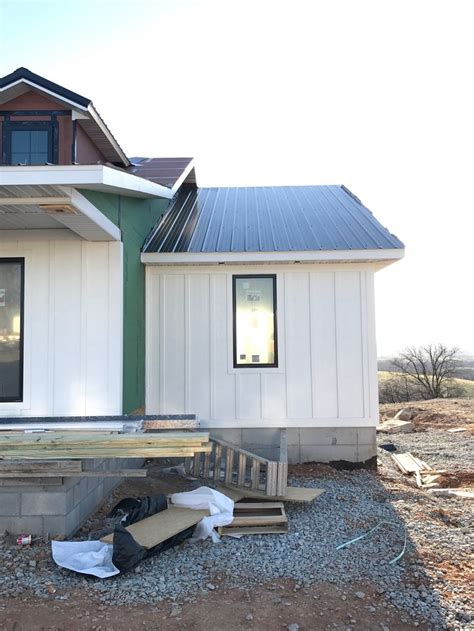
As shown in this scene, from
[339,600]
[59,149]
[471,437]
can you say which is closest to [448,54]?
[59,149]

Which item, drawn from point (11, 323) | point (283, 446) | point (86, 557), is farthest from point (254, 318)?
point (86, 557)

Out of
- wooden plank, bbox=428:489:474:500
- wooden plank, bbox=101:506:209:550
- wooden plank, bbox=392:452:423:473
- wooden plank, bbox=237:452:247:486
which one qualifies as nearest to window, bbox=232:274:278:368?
wooden plank, bbox=237:452:247:486

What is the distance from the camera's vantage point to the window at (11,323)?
242 inches

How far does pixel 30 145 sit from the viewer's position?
6879mm

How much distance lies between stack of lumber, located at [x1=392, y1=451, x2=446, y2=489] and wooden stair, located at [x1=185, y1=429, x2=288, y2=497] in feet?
8.16

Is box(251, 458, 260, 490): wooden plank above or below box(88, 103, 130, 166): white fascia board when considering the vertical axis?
below

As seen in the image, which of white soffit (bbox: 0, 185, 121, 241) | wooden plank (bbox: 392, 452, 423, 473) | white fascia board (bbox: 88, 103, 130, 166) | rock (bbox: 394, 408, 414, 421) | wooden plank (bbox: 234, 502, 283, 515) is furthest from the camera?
rock (bbox: 394, 408, 414, 421)

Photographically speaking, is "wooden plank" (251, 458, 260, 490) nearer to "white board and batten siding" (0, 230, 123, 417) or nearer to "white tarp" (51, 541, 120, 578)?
"white board and batten siding" (0, 230, 123, 417)

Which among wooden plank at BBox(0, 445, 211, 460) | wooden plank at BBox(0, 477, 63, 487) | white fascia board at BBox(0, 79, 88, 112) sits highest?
white fascia board at BBox(0, 79, 88, 112)

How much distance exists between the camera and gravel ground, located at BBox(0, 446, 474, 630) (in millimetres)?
3713

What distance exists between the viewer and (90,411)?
6023 mm

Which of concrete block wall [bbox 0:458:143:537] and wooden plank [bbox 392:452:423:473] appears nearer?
concrete block wall [bbox 0:458:143:537]

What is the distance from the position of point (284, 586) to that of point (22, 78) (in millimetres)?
7039

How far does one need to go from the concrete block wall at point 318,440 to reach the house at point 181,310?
0.02 metres
